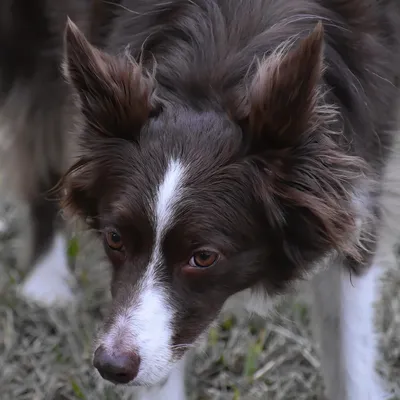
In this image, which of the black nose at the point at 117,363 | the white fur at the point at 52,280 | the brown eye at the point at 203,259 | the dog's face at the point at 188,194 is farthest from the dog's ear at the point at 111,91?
the white fur at the point at 52,280

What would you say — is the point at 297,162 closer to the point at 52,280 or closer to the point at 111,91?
the point at 111,91

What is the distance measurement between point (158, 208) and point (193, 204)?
0.28 feet

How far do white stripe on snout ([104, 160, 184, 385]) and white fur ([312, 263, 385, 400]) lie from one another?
72 centimetres

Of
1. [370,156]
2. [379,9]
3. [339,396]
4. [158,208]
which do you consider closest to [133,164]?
[158,208]

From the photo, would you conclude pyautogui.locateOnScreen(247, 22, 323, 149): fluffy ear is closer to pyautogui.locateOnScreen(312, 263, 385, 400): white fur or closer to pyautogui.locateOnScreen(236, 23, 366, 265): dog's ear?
pyautogui.locateOnScreen(236, 23, 366, 265): dog's ear

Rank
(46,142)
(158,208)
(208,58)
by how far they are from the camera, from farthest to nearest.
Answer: (46,142) → (208,58) → (158,208)

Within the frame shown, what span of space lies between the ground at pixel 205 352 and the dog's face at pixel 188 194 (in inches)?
29.5

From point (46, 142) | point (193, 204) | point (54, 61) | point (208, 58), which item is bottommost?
point (46, 142)

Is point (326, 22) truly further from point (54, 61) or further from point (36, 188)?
point (36, 188)

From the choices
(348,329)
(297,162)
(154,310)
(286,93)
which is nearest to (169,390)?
(348,329)

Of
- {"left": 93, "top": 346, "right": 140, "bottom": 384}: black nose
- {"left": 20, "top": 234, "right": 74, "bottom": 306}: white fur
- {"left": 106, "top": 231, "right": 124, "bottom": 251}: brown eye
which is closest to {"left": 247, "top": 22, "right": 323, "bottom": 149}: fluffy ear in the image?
{"left": 106, "top": 231, "right": 124, "bottom": 251}: brown eye

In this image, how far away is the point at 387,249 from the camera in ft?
8.37

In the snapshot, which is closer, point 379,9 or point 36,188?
point 379,9

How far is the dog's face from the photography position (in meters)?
1.91
